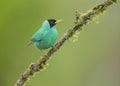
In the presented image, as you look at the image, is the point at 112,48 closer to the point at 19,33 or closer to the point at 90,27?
the point at 90,27

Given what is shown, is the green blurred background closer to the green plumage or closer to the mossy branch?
the green plumage

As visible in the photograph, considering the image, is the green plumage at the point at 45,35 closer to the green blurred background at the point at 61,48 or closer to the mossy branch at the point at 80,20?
the mossy branch at the point at 80,20

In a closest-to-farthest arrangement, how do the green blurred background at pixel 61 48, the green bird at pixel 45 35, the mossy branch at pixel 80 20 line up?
the mossy branch at pixel 80 20
the green bird at pixel 45 35
the green blurred background at pixel 61 48

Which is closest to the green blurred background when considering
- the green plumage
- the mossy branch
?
the green plumage

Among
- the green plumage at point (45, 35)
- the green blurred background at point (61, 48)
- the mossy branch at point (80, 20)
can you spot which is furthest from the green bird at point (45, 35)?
the green blurred background at point (61, 48)

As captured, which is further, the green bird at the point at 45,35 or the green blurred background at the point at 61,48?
the green blurred background at the point at 61,48

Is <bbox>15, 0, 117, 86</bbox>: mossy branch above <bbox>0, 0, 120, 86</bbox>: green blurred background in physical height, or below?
above

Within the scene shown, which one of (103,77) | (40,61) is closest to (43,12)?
(103,77)

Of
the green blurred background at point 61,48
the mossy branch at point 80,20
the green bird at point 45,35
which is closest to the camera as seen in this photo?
the mossy branch at point 80,20

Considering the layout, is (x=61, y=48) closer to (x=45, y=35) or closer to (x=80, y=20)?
(x=45, y=35)
